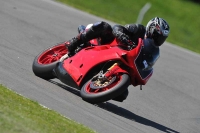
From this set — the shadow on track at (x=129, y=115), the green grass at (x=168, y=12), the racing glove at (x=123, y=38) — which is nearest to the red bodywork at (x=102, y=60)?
the racing glove at (x=123, y=38)

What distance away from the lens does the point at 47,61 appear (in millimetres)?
10531

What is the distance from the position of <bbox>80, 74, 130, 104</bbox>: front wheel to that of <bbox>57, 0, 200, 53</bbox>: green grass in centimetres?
1396

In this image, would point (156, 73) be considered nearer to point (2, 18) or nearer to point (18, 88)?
point (2, 18)

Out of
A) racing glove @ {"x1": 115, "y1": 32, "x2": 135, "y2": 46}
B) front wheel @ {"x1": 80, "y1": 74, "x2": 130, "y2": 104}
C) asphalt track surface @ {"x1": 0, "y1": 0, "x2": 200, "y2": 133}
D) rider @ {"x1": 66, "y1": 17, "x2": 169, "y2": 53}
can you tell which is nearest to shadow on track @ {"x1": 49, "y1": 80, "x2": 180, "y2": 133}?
asphalt track surface @ {"x1": 0, "y1": 0, "x2": 200, "y2": 133}

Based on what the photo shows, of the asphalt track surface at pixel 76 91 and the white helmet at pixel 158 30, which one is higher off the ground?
the white helmet at pixel 158 30

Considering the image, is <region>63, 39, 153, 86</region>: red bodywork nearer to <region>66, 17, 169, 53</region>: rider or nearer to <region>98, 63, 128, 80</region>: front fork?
<region>98, 63, 128, 80</region>: front fork

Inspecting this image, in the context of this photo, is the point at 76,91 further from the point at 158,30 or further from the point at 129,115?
the point at 158,30

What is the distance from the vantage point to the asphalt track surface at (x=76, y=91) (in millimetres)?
8578

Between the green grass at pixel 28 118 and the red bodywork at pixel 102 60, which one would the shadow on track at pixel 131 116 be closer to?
the red bodywork at pixel 102 60

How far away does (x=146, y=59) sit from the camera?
9.50m

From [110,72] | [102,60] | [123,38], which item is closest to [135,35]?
[123,38]

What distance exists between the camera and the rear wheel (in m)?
10.1

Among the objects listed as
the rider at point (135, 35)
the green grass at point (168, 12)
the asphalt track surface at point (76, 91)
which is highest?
the rider at point (135, 35)

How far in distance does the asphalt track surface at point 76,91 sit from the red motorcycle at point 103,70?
19 cm
